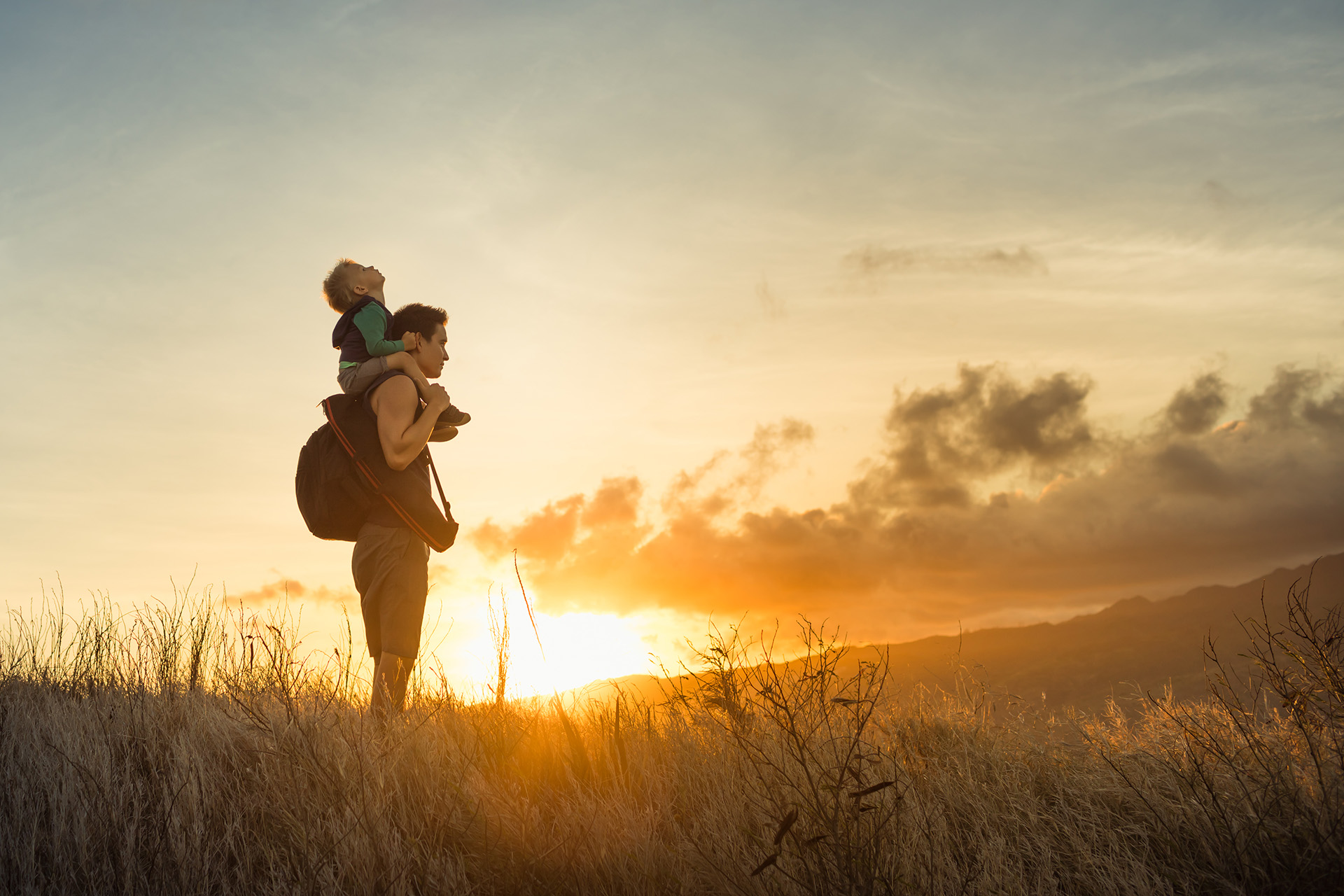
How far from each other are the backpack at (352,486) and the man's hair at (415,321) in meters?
0.53

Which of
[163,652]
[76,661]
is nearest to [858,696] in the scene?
[163,652]

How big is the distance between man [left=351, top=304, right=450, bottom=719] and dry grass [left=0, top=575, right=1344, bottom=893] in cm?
31

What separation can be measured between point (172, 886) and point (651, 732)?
2.22 meters

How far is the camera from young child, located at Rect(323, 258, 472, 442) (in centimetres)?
401

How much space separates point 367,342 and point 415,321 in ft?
1.11

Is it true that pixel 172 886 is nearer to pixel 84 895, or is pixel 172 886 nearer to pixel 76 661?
pixel 84 895

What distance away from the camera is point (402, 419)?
3852 mm

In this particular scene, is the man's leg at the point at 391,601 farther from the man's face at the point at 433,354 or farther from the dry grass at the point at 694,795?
the man's face at the point at 433,354

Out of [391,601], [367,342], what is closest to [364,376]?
[367,342]

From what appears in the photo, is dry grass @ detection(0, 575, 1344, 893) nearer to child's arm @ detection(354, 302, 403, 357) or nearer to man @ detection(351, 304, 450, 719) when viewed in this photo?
man @ detection(351, 304, 450, 719)

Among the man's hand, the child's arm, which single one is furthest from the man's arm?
the child's arm

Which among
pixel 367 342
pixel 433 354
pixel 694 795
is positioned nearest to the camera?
pixel 694 795

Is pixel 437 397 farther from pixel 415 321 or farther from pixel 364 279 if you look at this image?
pixel 364 279

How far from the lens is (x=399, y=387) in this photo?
12.8 feet
